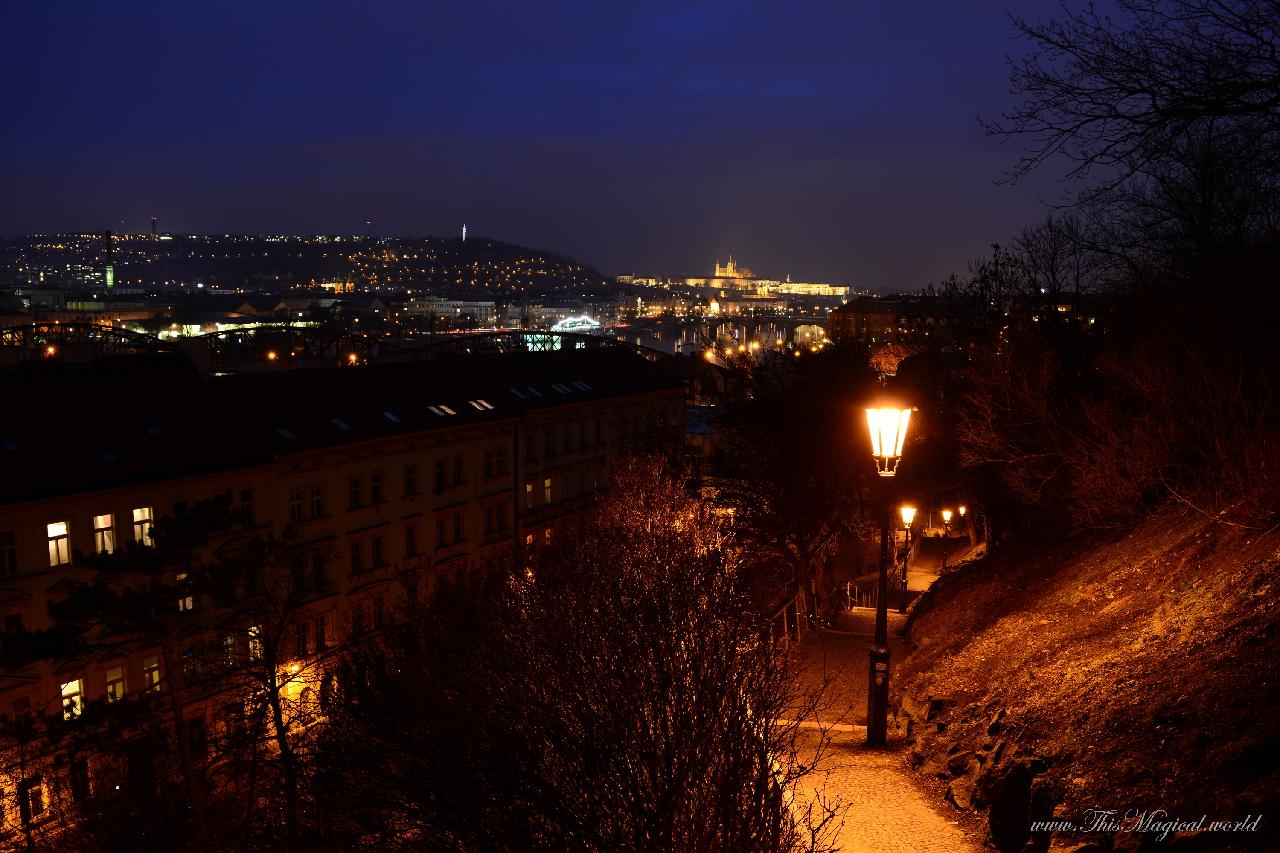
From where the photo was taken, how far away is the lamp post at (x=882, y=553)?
11633mm

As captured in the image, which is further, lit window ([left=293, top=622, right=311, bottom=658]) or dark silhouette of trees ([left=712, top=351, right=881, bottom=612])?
lit window ([left=293, top=622, right=311, bottom=658])

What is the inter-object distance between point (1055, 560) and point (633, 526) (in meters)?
9.79

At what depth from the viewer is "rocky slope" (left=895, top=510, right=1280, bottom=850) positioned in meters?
7.50

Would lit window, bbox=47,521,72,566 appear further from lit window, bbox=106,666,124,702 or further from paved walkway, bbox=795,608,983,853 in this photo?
paved walkway, bbox=795,608,983,853

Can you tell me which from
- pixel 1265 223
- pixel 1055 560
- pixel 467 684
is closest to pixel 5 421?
pixel 467 684

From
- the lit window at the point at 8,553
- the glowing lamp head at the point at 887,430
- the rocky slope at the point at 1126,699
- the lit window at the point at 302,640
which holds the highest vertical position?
the glowing lamp head at the point at 887,430

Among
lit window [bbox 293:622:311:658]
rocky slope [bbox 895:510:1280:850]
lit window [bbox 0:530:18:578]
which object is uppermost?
rocky slope [bbox 895:510:1280:850]

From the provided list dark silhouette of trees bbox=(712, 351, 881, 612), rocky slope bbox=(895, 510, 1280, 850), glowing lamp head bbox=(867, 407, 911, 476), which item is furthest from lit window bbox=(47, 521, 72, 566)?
glowing lamp head bbox=(867, 407, 911, 476)

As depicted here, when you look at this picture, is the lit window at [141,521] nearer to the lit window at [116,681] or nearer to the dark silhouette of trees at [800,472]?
the lit window at [116,681]

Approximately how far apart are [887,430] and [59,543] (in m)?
20.2

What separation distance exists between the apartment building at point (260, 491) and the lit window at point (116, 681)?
4 centimetres

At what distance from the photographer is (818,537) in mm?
25375

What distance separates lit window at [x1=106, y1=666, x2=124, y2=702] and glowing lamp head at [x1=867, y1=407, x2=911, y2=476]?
20.2 m

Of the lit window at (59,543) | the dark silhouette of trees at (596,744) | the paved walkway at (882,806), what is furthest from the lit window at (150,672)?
the paved walkway at (882,806)
